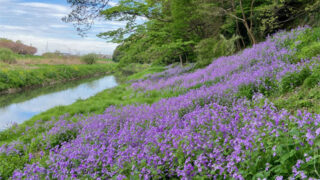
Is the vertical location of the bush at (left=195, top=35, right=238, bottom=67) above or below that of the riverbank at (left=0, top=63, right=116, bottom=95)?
above

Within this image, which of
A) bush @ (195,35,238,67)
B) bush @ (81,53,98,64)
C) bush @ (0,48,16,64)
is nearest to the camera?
bush @ (195,35,238,67)

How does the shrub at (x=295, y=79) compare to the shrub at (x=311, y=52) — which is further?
the shrub at (x=311, y=52)

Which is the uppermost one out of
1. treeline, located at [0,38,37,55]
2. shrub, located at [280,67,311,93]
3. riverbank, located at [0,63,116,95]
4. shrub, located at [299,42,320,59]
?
treeline, located at [0,38,37,55]

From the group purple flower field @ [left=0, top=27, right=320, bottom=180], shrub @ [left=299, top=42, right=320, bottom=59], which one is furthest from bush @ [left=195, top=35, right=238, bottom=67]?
purple flower field @ [left=0, top=27, right=320, bottom=180]

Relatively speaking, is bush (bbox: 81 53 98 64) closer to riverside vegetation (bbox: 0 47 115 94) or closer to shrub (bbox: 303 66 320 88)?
riverside vegetation (bbox: 0 47 115 94)

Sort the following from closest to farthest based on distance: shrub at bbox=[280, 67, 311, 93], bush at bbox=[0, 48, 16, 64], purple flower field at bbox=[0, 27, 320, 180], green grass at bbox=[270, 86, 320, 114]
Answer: purple flower field at bbox=[0, 27, 320, 180] < green grass at bbox=[270, 86, 320, 114] < shrub at bbox=[280, 67, 311, 93] < bush at bbox=[0, 48, 16, 64]

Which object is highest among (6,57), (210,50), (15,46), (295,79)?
(15,46)

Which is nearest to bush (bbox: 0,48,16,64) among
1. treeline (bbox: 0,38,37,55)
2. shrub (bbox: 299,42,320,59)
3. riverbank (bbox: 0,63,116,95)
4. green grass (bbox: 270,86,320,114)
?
riverbank (bbox: 0,63,116,95)

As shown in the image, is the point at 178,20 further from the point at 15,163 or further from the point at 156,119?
the point at 15,163

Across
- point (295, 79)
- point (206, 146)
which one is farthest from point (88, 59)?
point (206, 146)

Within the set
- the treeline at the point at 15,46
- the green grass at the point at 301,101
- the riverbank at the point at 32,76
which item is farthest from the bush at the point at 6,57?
the green grass at the point at 301,101

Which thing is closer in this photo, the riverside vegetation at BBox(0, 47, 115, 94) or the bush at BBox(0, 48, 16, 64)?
the riverside vegetation at BBox(0, 47, 115, 94)

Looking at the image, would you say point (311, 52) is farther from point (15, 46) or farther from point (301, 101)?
point (15, 46)

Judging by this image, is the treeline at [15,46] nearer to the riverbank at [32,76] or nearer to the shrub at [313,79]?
the riverbank at [32,76]
